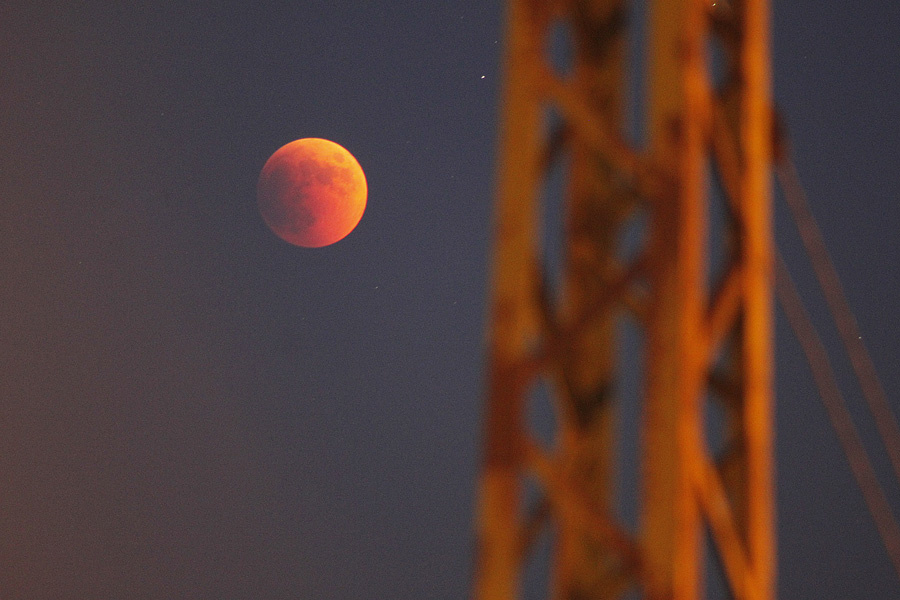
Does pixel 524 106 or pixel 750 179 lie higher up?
pixel 524 106

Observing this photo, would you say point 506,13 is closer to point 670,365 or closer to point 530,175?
point 530,175

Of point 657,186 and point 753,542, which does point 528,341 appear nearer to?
point 657,186

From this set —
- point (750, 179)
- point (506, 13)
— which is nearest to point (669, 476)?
point (750, 179)

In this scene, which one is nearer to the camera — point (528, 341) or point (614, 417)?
point (528, 341)

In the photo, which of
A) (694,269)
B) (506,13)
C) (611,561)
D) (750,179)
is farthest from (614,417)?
(506,13)

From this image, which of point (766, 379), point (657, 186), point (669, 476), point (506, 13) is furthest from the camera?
point (506, 13)

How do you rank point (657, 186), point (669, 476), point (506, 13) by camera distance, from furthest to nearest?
1. point (506, 13)
2. point (657, 186)
3. point (669, 476)

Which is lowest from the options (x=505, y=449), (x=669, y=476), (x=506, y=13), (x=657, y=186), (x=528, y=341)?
(x=669, y=476)
